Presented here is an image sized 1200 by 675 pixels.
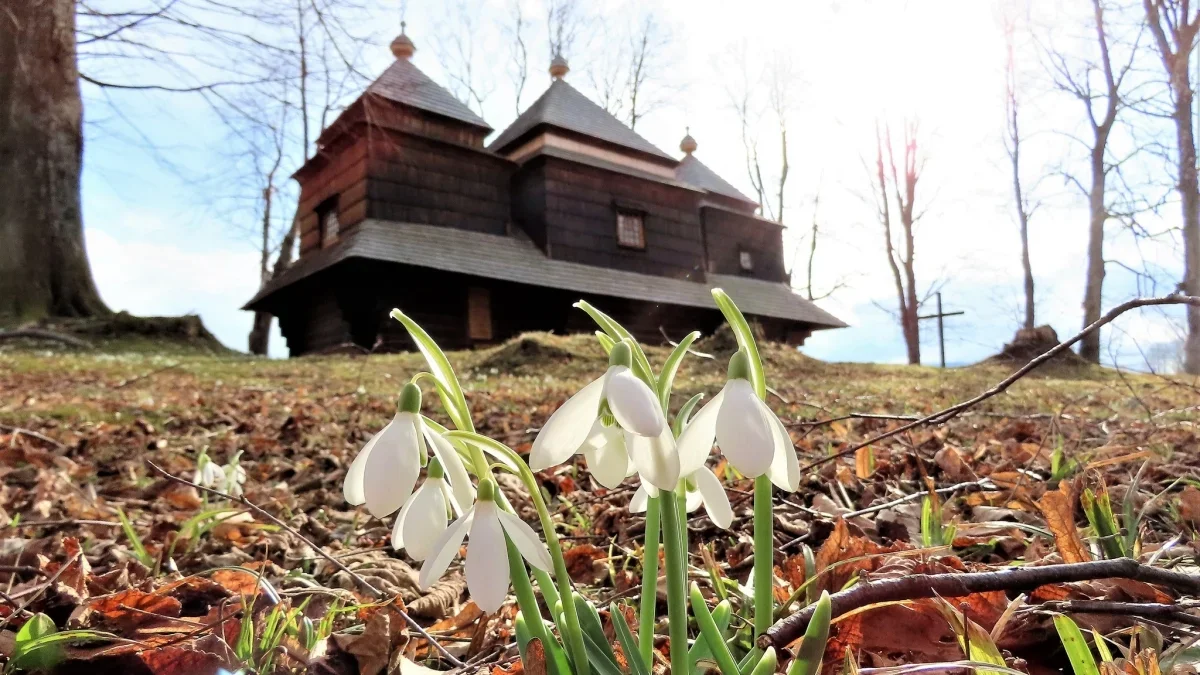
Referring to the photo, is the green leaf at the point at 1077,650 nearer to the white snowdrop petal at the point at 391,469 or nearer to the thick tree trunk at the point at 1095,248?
the white snowdrop petal at the point at 391,469

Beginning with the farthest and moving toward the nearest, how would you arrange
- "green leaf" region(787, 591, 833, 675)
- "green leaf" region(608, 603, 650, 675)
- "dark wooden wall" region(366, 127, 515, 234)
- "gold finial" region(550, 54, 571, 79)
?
"gold finial" region(550, 54, 571, 79) → "dark wooden wall" region(366, 127, 515, 234) → "green leaf" region(608, 603, 650, 675) → "green leaf" region(787, 591, 833, 675)

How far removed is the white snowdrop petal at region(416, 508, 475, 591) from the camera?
71 cm

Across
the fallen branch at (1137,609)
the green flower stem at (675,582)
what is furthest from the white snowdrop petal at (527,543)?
the fallen branch at (1137,609)

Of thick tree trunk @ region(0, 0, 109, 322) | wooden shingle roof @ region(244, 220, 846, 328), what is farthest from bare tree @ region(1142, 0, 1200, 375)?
thick tree trunk @ region(0, 0, 109, 322)

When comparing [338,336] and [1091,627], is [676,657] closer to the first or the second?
[1091,627]

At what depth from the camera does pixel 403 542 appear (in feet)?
2.60

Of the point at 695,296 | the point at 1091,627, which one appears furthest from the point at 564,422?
the point at 695,296

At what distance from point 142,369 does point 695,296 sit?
44.8 ft

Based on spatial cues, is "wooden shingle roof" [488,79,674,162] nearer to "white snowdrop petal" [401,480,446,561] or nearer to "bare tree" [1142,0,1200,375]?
"bare tree" [1142,0,1200,375]

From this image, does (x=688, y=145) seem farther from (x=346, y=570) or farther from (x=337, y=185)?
(x=346, y=570)

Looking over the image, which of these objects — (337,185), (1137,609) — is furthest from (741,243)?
(1137,609)

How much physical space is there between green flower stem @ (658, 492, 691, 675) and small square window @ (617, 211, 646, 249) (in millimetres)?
18518

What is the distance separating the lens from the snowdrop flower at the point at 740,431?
67cm

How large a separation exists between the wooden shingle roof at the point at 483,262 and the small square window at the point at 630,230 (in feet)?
2.91
